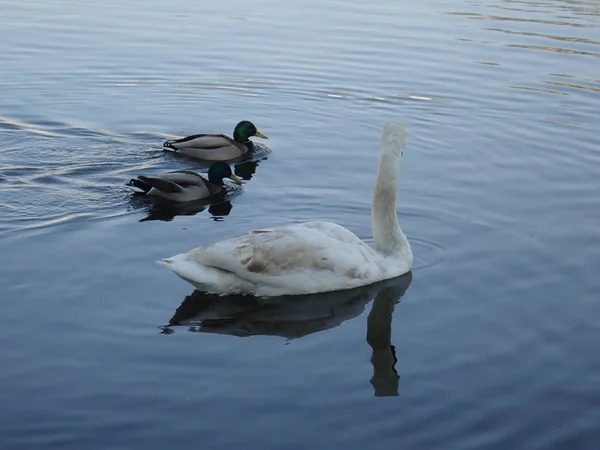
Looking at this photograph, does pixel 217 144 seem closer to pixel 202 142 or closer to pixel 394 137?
pixel 202 142

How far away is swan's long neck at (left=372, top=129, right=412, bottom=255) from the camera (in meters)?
9.52

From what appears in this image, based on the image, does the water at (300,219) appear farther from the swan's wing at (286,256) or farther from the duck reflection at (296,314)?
the swan's wing at (286,256)

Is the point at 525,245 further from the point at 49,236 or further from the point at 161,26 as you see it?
the point at 161,26

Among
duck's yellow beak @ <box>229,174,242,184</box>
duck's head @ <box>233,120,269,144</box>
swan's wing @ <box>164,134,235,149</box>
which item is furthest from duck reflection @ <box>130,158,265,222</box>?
duck's head @ <box>233,120,269,144</box>

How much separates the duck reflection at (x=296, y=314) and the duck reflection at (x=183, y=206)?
2.64 metres

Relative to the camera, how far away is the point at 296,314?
8609 millimetres

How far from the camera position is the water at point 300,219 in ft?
22.6

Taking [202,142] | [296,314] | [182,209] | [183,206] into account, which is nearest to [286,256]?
[296,314]

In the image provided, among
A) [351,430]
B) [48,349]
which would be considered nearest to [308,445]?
[351,430]

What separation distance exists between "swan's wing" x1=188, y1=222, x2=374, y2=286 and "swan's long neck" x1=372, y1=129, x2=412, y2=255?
1.91ft

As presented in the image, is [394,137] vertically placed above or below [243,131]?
above

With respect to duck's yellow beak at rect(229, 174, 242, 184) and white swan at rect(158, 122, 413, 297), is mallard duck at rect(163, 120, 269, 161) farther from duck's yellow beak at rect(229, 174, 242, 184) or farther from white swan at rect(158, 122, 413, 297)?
white swan at rect(158, 122, 413, 297)

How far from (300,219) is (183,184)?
1.91 metres

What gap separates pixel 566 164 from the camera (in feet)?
43.3
